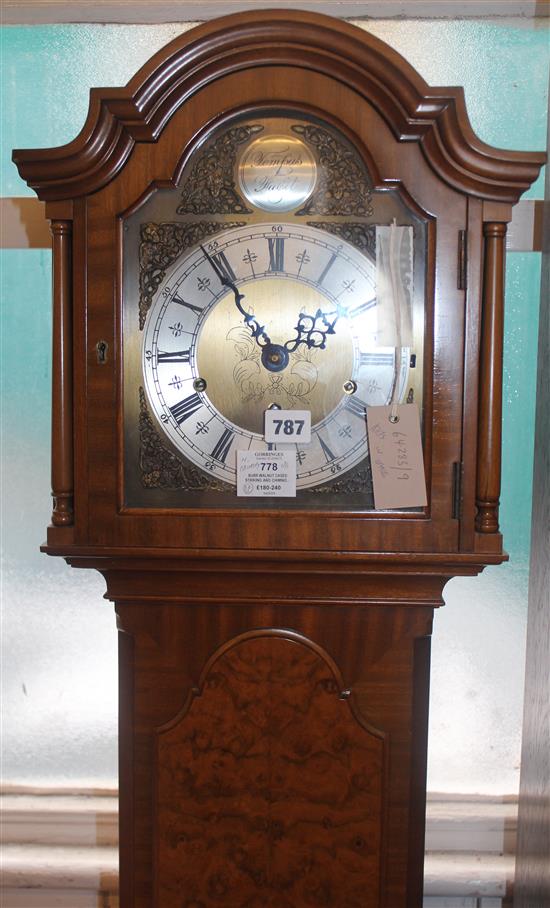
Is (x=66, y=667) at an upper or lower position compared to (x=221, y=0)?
lower

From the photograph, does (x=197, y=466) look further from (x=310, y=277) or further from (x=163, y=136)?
(x=163, y=136)

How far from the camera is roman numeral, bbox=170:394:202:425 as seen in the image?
128 centimetres

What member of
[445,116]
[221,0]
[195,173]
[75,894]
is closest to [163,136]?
[195,173]

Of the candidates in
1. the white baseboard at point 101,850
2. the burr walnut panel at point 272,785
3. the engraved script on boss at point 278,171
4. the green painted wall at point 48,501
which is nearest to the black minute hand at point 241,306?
the engraved script on boss at point 278,171

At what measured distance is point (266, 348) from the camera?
4.15ft

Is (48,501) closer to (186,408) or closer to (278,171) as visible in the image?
(186,408)

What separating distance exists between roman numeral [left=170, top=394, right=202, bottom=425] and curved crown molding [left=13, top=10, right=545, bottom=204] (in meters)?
0.33

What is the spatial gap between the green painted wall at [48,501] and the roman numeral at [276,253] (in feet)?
2.06

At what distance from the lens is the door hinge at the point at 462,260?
1224 mm

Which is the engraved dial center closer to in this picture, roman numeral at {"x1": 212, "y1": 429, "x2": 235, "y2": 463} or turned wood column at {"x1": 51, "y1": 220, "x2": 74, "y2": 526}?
roman numeral at {"x1": 212, "y1": 429, "x2": 235, "y2": 463}

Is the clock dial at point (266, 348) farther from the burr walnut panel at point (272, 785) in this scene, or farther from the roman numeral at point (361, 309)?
the burr walnut panel at point (272, 785)

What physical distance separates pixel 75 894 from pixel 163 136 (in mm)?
1465

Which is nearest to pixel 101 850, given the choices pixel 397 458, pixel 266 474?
pixel 266 474

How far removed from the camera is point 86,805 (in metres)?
1.80
